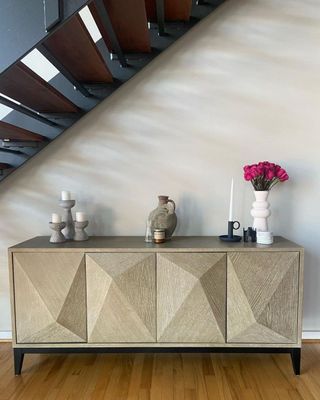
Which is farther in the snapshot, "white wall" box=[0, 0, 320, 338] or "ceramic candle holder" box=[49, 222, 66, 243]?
"white wall" box=[0, 0, 320, 338]

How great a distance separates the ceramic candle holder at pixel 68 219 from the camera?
6.85 feet

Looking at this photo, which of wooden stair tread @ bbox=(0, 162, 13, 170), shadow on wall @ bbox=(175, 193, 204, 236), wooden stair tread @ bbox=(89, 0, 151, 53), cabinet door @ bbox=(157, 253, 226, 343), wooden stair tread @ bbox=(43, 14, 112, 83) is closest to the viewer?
wooden stair tread @ bbox=(43, 14, 112, 83)

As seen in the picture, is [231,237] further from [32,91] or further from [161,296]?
[32,91]

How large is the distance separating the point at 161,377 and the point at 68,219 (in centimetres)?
108

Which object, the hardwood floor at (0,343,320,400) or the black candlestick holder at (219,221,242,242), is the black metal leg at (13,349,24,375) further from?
the black candlestick holder at (219,221,242,242)

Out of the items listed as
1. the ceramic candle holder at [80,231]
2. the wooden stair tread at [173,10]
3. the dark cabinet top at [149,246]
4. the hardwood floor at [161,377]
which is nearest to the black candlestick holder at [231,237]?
the dark cabinet top at [149,246]

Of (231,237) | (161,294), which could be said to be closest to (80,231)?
(161,294)

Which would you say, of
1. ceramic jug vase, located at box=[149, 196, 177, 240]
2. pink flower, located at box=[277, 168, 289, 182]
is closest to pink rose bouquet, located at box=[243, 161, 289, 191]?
pink flower, located at box=[277, 168, 289, 182]

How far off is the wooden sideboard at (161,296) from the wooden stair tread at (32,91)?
821 mm

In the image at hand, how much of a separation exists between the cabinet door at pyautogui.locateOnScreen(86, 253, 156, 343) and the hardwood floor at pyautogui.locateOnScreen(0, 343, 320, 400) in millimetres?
238

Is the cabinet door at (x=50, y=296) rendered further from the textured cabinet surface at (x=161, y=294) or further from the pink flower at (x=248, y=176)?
the pink flower at (x=248, y=176)

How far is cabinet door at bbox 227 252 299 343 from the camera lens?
184cm

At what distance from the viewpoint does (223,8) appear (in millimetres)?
2180

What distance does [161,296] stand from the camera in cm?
186
